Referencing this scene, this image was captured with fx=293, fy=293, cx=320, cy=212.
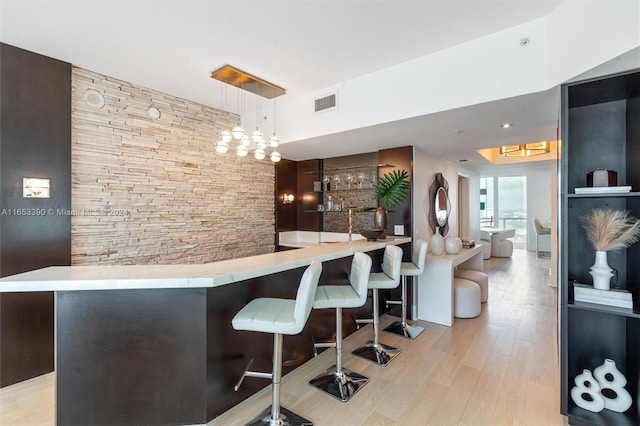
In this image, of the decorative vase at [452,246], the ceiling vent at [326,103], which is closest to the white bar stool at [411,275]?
the decorative vase at [452,246]

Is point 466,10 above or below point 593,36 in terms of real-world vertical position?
above

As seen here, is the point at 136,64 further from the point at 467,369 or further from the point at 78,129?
the point at 467,369

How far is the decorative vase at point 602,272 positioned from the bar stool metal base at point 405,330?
6.13 feet

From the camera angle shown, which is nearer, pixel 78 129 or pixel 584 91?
pixel 584 91

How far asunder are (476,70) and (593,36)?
0.79m

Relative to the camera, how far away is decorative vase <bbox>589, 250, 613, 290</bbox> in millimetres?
1978

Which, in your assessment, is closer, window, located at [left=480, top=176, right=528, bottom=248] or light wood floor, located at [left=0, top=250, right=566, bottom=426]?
light wood floor, located at [left=0, top=250, right=566, bottom=426]

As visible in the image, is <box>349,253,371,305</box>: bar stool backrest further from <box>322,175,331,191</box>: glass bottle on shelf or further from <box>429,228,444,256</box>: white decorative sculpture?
<box>322,175,331,191</box>: glass bottle on shelf

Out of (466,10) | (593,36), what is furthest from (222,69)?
(593,36)

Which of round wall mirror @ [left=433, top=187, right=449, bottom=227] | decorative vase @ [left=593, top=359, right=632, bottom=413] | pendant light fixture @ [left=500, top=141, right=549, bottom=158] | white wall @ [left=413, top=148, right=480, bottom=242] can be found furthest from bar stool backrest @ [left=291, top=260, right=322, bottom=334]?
pendant light fixture @ [left=500, top=141, right=549, bottom=158]

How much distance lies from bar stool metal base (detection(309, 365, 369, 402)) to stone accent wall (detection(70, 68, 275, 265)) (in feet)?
7.18

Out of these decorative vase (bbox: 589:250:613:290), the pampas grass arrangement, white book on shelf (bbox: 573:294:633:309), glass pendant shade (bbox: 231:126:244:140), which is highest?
glass pendant shade (bbox: 231:126:244:140)

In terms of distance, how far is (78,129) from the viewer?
2834 millimetres

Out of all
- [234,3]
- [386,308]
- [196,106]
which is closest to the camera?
[234,3]
